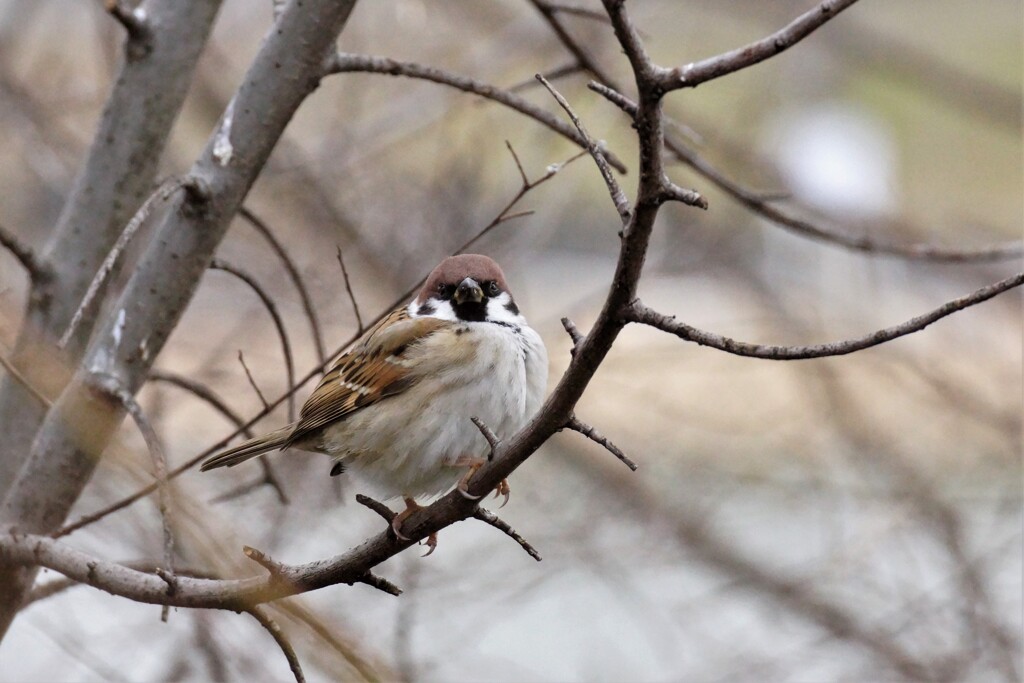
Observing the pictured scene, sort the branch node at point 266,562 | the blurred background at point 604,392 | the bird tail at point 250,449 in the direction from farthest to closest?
the blurred background at point 604,392
the bird tail at point 250,449
the branch node at point 266,562

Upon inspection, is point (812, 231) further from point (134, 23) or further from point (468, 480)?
point (134, 23)

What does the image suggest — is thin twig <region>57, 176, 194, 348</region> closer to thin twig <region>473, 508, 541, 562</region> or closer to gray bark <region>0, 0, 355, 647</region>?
gray bark <region>0, 0, 355, 647</region>

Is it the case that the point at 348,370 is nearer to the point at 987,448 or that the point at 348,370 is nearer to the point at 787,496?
the point at 787,496

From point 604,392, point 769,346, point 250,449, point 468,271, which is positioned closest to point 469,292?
point 468,271

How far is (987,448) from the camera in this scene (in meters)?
6.42

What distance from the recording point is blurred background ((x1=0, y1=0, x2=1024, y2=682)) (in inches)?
197

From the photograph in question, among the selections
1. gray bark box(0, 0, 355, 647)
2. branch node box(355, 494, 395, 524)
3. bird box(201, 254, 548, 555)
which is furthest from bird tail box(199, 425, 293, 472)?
branch node box(355, 494, 395, 524)

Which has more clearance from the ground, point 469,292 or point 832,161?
point 832,161

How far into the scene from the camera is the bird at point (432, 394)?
298 centimetres

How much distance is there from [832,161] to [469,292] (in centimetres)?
525

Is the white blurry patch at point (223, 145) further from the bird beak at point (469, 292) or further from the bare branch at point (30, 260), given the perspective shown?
the bird beak at point (469, 292)

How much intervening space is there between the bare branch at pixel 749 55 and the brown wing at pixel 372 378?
178cm

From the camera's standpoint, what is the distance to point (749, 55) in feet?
4.88

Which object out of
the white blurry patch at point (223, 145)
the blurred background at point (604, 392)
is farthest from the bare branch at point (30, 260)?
the blurred background at point (604, 392)
